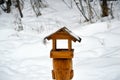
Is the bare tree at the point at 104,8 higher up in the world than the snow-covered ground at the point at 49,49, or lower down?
higher up

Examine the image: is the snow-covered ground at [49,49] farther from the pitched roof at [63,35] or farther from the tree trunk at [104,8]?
the pitched roof at [63,35]

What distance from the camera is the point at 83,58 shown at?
544 centimetres

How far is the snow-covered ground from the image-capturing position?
16.0 ft

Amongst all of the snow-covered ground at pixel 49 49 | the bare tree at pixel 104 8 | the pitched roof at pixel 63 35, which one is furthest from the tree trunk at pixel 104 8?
the pitched roof at pixel 63 35

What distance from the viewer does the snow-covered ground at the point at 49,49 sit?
4.86 metres

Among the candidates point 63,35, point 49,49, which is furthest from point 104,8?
point 63,35

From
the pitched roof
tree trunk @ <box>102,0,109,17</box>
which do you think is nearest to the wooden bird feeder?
the pitched roof

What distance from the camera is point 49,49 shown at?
6.09m

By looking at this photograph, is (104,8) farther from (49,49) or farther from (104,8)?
(49,49)

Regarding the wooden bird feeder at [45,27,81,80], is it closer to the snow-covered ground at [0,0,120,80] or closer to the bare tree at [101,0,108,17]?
the snow-covered ground at [0,0,120,80]

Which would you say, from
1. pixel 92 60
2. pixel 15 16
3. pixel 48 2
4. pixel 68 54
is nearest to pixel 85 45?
pixel 92 60

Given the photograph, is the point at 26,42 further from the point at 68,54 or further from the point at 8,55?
the point at 68,54

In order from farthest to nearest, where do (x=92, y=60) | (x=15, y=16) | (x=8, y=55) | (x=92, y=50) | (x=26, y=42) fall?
(x=15, y=16), (x=26, y=42), (x=8, y=55), (x=92, y=50), (x=92, y=60)

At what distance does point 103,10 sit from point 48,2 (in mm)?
2873
